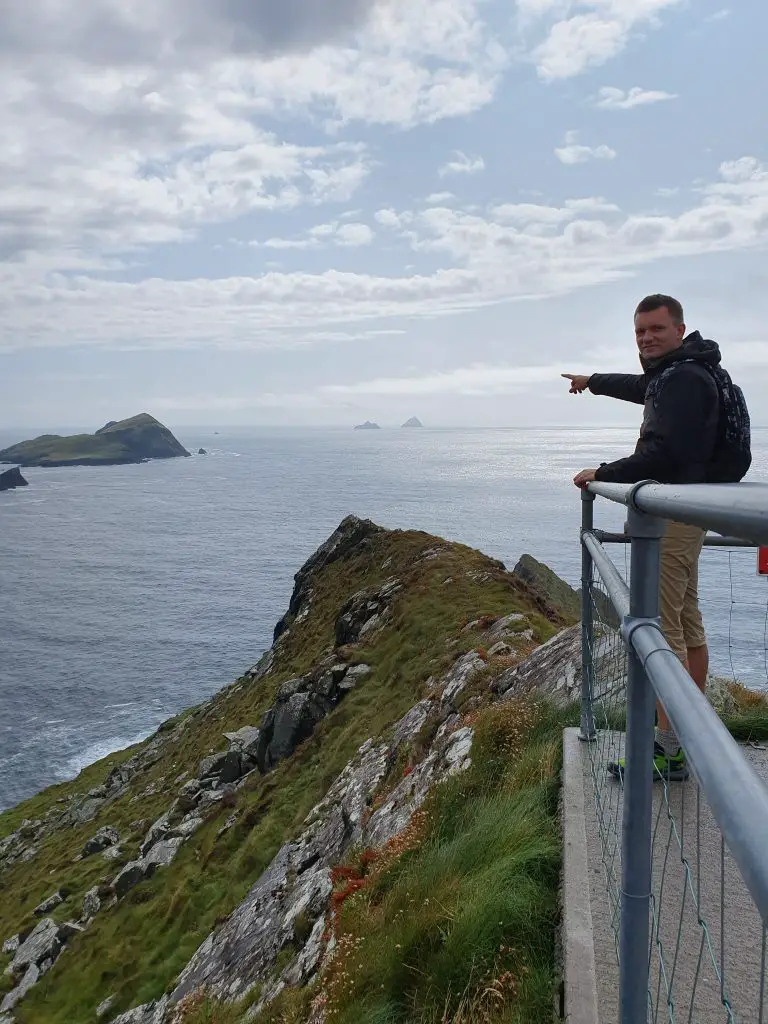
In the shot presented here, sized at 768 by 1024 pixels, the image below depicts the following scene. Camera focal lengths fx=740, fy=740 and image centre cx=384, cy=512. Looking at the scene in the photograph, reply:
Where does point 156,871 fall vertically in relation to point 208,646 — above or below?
above

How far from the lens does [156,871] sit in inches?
740

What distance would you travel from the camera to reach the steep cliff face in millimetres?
5691

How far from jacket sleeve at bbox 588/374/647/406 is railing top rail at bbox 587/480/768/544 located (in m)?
5.14

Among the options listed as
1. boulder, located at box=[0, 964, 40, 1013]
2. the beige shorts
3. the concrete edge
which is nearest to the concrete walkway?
the concrete edge

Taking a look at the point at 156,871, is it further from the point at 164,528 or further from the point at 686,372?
the point at 164,528

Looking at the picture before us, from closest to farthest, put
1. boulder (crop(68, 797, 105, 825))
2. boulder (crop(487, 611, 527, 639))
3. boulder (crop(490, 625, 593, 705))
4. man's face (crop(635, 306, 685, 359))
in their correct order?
1. man's face (crop(635, 306, 685, 359))
2. boulder (crop(490, 625, 593, 705))
3. boulder (crop(487, 611, 527, 639))
4. boulder (crop(68, 797, 105, 825))

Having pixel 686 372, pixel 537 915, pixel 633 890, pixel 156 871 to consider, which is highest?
pixel 686 372

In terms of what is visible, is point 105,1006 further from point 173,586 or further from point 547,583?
point 173,586

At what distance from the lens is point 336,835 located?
39.6 ft

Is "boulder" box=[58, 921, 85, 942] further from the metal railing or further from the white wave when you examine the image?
the white wave

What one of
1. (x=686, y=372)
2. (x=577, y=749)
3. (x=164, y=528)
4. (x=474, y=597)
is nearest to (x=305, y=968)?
(x=577, y=749)

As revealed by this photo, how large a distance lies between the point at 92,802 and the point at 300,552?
195 feet

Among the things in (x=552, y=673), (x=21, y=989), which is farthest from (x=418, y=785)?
(x=21, y=989)

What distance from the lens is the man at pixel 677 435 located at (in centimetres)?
527
